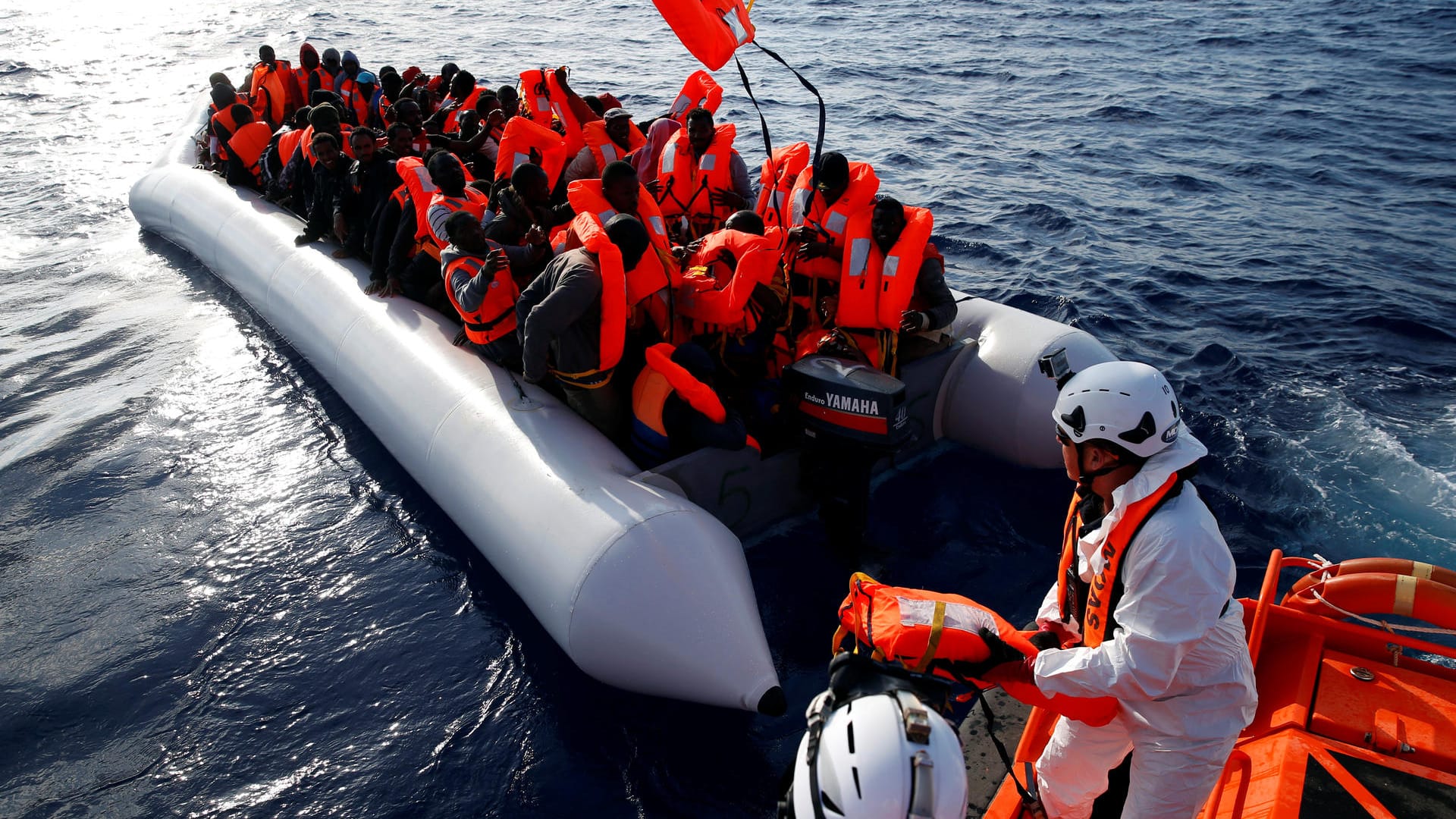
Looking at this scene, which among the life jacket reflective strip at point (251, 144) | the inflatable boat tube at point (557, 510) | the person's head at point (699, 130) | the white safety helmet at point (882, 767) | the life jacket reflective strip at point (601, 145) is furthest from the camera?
the life jacket reflective strip at point (251, 144)

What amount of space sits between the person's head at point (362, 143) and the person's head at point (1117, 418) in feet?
16.0

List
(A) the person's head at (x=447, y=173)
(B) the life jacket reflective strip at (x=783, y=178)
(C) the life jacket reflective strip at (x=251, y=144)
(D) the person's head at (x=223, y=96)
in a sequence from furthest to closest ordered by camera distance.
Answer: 1. (D) the person's head at (x=223, y=96)
2. (C) the life jacket reflective strip at (x=251, y=144)
3. (B) the life jacket reflective strip at (x=783, y=178)
4. (A) the person's head at (x=447, y=173)

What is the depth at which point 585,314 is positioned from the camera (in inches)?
145

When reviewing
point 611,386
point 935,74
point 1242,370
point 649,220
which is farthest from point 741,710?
point 935,74

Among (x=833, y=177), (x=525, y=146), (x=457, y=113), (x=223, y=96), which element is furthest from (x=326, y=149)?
(x=223, y=96)

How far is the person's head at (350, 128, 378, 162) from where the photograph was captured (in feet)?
18.1

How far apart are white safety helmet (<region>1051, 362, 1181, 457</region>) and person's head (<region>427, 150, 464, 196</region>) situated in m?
3.78

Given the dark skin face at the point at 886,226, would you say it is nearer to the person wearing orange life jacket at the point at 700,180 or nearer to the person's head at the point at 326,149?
the person wearing orange life jacket at the point at 700,180

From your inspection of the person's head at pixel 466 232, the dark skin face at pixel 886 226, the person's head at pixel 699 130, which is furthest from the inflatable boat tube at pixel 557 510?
the person's head at pixel 699 130

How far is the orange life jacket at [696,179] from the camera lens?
562cm

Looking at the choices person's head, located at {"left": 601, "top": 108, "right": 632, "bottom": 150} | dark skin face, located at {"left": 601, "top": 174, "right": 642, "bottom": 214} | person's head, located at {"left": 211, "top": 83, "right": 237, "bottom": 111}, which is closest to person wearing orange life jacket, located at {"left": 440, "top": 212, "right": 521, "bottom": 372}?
dark skin face, located at {"left": 601, "top": 174, "right": 642, "bottom": 214}

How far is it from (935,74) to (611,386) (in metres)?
12.2

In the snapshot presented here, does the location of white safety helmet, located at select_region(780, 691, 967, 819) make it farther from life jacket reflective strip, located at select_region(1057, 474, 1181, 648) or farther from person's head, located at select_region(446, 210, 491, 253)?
person's head, located at select_region(446, 210, 491, 253)

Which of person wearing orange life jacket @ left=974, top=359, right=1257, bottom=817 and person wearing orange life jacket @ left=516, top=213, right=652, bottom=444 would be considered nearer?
person wearing orange life jacket @ left=974, top=359, right=1257, bottom=817
